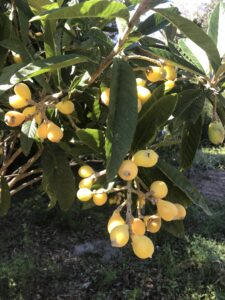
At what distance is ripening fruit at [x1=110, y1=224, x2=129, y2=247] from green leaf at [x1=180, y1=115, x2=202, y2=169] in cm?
38

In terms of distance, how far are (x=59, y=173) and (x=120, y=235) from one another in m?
0.44

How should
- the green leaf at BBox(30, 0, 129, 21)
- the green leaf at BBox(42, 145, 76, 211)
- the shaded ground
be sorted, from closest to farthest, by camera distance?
1. the green leaf at BBox(30, 0, 129, 21)
2. the green leaf at BBox(42, 145, 76, 211)
3. the shaded ground

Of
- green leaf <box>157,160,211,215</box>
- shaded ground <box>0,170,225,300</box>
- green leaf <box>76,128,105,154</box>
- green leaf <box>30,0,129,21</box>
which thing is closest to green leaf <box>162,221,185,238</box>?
green leaf <box>157,160,211,215</box>

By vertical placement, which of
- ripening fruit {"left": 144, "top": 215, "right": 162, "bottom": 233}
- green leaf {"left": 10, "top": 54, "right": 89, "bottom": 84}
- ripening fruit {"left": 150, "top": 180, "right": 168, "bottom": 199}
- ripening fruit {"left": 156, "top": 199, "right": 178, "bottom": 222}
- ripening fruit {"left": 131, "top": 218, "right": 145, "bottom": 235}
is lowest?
ripening fruit {"left": 144, "top": 215, "right": 162, "bottom": 233}

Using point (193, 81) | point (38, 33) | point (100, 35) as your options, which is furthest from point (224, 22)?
point (38, 33)

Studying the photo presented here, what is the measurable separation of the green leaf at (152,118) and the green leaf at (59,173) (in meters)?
0.31

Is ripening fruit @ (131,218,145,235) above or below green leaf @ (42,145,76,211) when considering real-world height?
above

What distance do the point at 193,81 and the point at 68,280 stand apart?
9.61 ft

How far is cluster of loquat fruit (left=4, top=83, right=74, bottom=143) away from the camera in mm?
811

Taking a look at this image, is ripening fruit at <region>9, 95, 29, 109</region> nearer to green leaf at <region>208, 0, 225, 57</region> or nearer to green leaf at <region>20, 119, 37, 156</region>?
green leaf at <region>20, 119, 37, 156</region>

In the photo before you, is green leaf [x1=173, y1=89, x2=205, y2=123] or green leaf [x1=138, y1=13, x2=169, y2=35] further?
green leaf [x1=138, y1=13, x2=169, y2=35]

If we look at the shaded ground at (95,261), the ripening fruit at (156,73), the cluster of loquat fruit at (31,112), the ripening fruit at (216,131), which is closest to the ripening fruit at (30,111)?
the cluster of loquat fruit at (31,112)

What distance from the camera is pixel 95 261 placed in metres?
3.85

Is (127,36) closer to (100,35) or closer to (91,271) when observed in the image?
(100,35)
